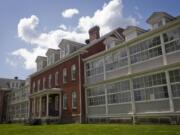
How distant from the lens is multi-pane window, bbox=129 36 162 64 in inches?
654

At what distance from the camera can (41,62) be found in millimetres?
37125

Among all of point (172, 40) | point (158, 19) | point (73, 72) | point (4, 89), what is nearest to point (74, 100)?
point (73, 72)

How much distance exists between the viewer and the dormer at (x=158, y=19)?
664 inches

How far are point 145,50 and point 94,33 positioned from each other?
1396 cm

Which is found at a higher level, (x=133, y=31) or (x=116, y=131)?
(x=133, y=31)

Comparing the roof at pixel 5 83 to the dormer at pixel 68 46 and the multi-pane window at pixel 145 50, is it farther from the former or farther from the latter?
the multi-pane window at pixel 145 50

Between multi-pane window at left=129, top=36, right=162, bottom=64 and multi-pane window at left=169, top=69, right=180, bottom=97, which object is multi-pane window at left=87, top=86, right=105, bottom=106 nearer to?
multi-pane window at left=129, top=36, right=162, bottom=64

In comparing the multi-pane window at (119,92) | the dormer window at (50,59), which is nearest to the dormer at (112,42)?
the multi-pane window at (119,92)

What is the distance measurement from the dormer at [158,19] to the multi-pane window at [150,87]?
4.25 m

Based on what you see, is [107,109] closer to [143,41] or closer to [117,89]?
[117,89]

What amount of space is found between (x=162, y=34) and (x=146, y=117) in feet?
22.2

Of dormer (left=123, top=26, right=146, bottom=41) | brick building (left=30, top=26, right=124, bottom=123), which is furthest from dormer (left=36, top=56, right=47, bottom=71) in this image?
dormer (left=123, top=26, right=146, bottom=41)

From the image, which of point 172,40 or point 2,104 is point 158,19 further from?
point 2,104

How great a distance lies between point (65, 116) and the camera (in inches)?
1045
